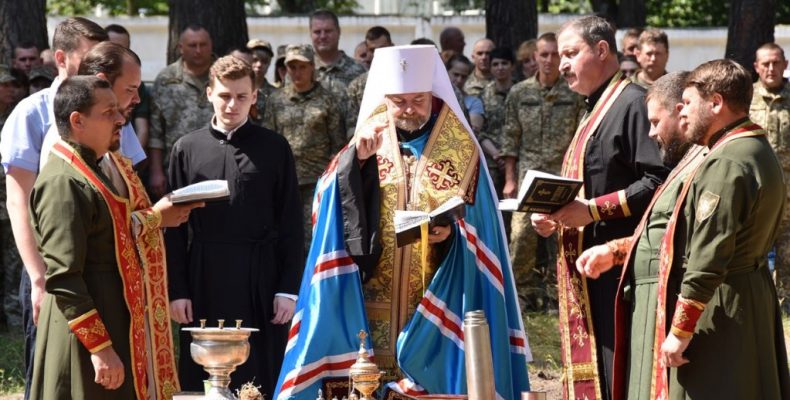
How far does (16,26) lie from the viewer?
14.4 m

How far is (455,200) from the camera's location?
682 cm

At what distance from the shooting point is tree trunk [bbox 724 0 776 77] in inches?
619

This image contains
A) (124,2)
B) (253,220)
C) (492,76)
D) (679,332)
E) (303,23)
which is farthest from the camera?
(124,2)

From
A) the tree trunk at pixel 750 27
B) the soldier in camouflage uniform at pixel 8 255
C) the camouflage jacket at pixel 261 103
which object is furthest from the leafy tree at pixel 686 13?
the soldier in camouflage uniform at pixel 8 255

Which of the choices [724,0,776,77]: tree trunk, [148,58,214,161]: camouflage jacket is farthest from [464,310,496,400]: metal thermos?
[724,0,776,77]: tree trunk

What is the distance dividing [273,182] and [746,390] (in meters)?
2.92

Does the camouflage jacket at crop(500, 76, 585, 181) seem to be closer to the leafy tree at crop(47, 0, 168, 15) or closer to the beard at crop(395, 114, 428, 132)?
the beard at crop(395, 114, 428, 132)

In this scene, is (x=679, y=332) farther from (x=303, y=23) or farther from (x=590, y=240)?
(x=303, y=23)

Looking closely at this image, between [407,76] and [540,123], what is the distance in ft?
16.5

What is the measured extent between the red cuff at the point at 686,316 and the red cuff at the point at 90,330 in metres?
2.47

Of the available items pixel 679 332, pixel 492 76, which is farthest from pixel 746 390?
pixel 492 76

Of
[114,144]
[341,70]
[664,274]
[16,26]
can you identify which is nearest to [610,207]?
[664,274]

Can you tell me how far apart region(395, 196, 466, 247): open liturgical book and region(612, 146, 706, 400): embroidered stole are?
2.75 feet

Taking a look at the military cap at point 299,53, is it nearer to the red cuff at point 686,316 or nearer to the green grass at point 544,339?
the green grass at point 544,339
